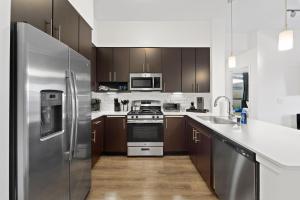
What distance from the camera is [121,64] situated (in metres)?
5.03

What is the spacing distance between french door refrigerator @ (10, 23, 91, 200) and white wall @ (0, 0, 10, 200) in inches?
2.1

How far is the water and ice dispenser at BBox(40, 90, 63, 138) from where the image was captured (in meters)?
1.53

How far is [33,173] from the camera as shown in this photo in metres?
1.37

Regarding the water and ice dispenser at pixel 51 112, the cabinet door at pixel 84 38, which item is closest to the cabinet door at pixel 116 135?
the cabinet door at pixel 84 38

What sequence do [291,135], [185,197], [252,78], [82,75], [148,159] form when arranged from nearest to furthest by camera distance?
[291,135]
[82,75]
[185,197]
[148,159]
[252,78]

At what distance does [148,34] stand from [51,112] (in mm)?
3802

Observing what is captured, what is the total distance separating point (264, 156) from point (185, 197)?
165 cm

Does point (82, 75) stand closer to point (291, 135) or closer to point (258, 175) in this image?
point (258, 175)

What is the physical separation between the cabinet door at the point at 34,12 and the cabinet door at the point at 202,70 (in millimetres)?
3654

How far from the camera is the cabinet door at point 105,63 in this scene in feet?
16.4

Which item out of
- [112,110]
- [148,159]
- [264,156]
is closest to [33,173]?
[264,156]

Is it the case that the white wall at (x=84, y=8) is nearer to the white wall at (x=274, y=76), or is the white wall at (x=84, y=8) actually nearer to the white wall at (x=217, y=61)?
the white wall at (x=217, y=61)

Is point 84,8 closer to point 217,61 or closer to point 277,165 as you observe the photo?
point 277,165

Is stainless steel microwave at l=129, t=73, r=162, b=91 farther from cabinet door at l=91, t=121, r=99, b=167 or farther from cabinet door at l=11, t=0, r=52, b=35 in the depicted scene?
cabinet door at l=11, t=0, r=52, b=35
